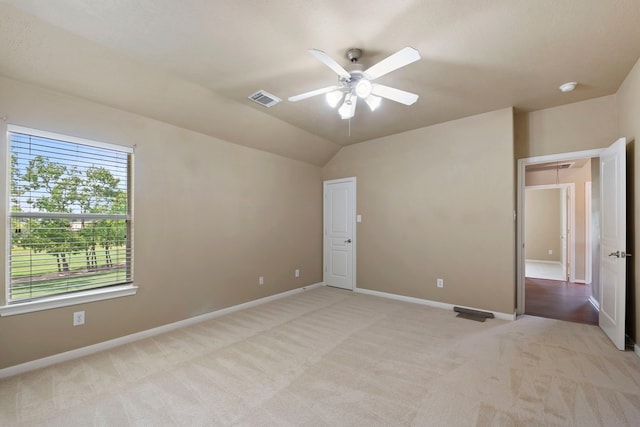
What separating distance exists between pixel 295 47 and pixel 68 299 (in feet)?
10.1

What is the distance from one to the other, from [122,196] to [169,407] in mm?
2180

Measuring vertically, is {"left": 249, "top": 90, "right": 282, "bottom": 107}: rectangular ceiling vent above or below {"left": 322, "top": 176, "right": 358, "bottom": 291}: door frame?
above

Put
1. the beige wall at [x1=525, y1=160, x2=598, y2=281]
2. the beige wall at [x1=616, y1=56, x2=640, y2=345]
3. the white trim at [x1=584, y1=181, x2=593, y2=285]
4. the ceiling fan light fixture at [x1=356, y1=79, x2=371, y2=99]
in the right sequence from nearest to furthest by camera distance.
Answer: the ceiling fan light fixture at [x1=356, y1=79, x2=371, y2=99] < the beige wall at [x1=616, y1=56, x2=640, y2=345] < the white trim at [x1=584, y1=181, x2=593, y2=285] < the beige wall at [x1=525, y1=160, x2=598, y2=281]

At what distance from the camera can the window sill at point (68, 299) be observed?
93.4 inches

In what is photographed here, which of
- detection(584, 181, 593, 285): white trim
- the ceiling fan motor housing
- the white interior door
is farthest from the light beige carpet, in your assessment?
detection(584, 181, 593, 285): white trim

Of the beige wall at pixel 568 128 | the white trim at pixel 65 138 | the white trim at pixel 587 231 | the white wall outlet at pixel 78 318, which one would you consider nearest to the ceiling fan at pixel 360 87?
the white trim at pixel 65 138

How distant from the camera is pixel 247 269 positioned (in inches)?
168

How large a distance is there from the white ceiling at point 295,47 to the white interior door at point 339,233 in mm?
2137

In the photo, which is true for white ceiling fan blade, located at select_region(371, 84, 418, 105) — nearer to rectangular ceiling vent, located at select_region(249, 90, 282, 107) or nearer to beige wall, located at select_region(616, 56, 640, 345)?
rectangular ceiling vent, located at select_region(249, 90, 282, 107)

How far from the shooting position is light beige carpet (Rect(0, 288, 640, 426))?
6.14ft

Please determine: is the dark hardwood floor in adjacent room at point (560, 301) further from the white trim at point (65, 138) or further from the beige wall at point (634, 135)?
the white trim at point (65, 138)

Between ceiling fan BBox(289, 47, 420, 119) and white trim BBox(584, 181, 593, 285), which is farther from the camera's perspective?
white trim BBox(584, 181, 593, 285)

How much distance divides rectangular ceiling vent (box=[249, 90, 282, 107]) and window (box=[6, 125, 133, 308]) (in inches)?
58.3

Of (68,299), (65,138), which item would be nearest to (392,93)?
(65,138)
